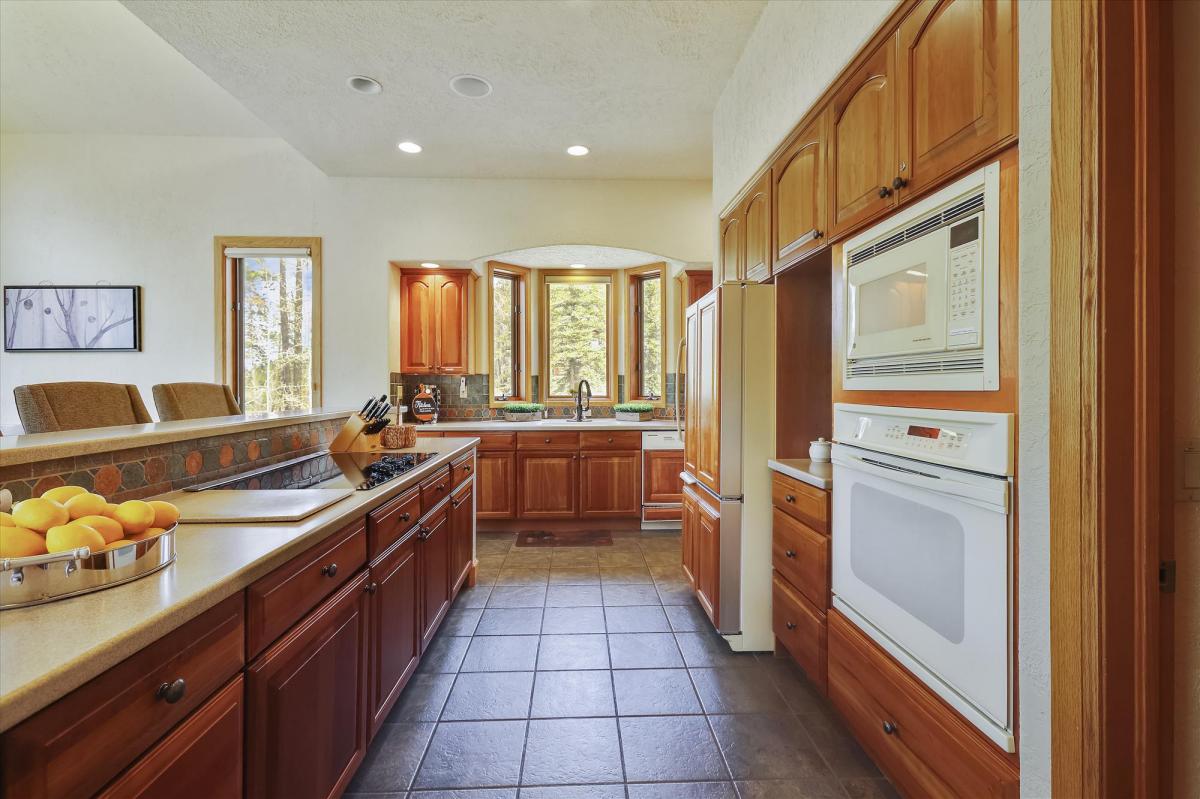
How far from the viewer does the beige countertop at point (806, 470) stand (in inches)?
67.9

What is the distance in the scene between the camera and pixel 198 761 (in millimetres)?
798

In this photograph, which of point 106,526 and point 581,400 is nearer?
point 106,526

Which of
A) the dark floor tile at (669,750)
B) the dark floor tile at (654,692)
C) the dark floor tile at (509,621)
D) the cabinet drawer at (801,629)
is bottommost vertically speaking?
the dark floor tile at (669,750)

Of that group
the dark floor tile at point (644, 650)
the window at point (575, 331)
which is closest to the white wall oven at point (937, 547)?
the dark floor tile at point (644, 650)

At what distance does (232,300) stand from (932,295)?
4765mm

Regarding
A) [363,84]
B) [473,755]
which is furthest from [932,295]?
[363,84]

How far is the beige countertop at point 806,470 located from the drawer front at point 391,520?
143 centimetres

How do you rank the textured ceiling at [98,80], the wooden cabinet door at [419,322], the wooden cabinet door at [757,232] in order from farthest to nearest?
1. the wooden cabinet door at [419,322]
2. the textured ceiling at [98,80]
3. the wooden cabinet door at [757,232]

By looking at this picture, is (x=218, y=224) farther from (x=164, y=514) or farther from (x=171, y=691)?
(x=171, y=691)

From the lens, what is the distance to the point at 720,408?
2.19 meters

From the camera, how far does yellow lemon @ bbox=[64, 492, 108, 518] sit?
79 centimetres

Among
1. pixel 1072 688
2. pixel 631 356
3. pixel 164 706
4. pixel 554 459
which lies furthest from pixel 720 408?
pixel 631 356

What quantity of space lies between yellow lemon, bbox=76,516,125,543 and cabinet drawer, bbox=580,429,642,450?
11.2 feet

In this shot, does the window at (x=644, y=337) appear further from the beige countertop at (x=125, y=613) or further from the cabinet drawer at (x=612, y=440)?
the beige countertop at (x=125, y=613)
